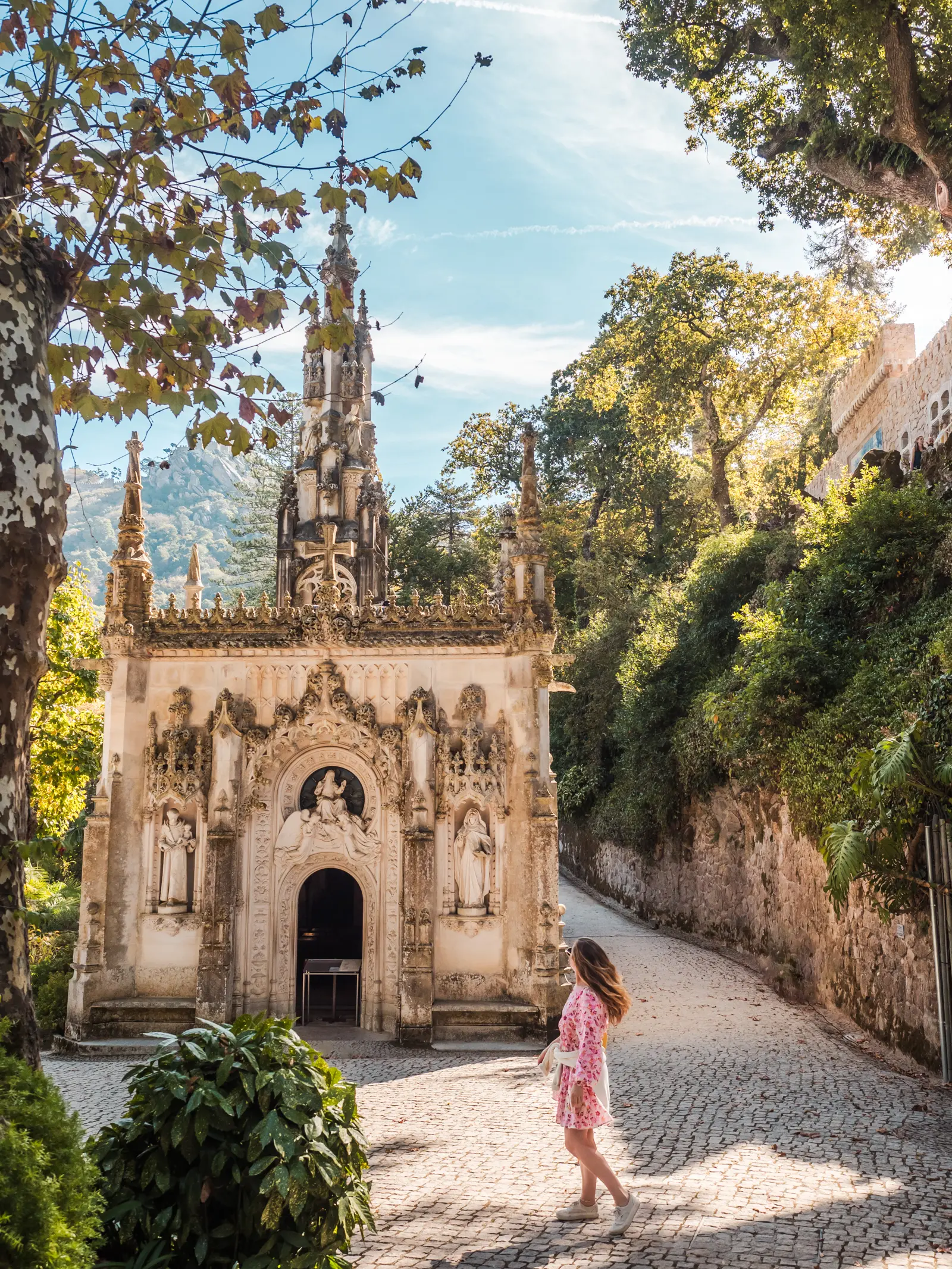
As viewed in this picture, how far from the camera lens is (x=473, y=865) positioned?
547 inches

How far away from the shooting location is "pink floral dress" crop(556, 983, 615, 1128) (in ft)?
20.9

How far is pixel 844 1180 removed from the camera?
7086mm

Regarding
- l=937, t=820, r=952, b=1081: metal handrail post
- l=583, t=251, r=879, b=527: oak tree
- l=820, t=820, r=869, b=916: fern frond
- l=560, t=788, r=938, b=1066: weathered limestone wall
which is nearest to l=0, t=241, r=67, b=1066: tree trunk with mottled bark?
l=820, t=820, r=869, b=916: fern frond

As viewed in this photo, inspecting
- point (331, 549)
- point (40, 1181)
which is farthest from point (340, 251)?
point (40, 1181)

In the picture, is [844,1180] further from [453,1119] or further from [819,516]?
[819,516]

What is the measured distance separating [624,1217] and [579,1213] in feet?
1.20

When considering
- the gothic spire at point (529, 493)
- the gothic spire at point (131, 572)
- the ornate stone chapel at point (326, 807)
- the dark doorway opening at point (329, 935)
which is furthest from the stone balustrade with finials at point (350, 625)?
the dark doorway opening at point (329, 935)

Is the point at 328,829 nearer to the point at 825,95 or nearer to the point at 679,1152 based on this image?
the point at 679,1152

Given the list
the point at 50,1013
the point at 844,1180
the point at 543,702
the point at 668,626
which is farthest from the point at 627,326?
the point at 844,1180

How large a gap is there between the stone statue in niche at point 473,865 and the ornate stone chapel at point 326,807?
0.08ft

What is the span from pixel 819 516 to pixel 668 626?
26.6 ft

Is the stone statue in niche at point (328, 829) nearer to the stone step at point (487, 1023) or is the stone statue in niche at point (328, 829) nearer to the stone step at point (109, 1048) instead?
the stone step at point (487, 1023)

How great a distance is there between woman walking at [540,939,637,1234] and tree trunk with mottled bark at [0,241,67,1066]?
10.7 ft

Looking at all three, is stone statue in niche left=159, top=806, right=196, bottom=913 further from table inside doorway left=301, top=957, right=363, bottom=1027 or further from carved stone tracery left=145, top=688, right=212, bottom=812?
table inside doorway left=301, top=957, right=363, bottom=1027
